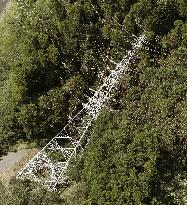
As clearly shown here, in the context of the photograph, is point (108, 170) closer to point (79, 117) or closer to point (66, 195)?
point (66, 195)

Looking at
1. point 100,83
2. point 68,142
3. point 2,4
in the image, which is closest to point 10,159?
point 68,142

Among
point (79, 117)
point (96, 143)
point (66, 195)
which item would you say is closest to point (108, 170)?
point (96, 143)

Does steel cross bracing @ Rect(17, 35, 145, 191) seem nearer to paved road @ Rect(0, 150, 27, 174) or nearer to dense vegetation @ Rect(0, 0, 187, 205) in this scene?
dense vegetation @ Rect(0, 0, 187, 205)

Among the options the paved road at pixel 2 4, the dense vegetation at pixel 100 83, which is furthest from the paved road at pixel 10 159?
the paved road at pixel 2 4

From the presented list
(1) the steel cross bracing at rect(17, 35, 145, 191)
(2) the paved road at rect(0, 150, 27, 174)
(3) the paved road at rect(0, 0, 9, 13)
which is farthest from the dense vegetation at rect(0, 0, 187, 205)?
(3) the paved road at rect(0, 0, 9, 13)

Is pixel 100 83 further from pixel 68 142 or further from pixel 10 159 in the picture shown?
pixel 10 159

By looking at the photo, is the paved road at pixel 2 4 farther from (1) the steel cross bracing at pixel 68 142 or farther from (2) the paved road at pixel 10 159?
(2) the paved road at pixel 10 159
